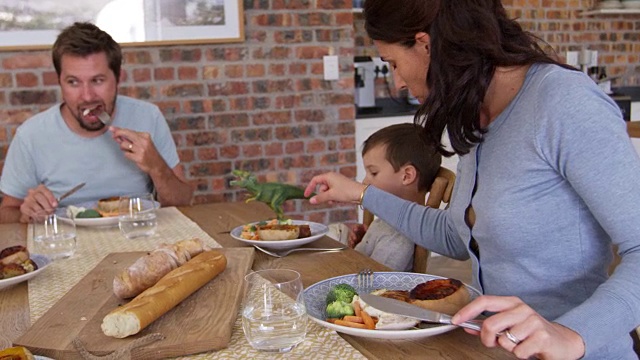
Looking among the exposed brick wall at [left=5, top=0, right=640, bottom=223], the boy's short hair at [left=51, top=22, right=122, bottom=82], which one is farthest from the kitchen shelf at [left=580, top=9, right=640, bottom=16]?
the boy's short hair at [left=51, top=22, right=122, bottom=82]

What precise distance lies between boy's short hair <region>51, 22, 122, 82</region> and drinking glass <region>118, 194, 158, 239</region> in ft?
2.82

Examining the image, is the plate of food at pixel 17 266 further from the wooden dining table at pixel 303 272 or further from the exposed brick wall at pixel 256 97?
the exposed brick wall at pixel 256 97

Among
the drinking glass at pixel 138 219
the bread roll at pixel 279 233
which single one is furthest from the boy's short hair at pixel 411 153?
the drinking glass at pixel 138 219

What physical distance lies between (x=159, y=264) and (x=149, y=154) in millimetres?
1113

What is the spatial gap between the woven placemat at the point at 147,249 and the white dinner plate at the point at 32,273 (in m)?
0.02

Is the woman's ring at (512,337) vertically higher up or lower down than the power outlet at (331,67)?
lower down

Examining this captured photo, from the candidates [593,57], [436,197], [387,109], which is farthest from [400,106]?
[436,197]

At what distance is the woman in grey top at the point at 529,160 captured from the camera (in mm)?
1062

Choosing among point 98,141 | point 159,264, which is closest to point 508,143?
point 159,264

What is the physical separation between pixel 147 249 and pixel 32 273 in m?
0.32

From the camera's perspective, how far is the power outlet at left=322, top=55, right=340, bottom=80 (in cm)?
354

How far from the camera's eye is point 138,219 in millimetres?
1821

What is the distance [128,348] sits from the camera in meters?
0.98

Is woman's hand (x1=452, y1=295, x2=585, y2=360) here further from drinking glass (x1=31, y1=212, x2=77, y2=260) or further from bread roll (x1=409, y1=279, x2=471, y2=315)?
drinking glass (x1=31, y1=212, x2=77, y2=260)
